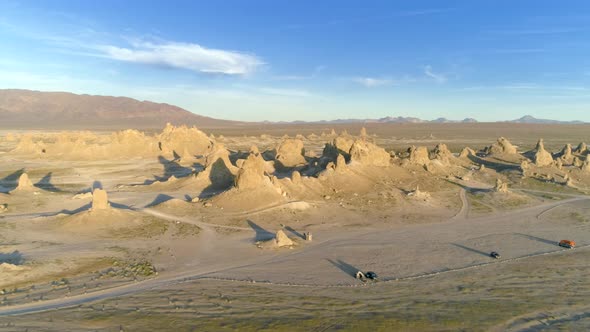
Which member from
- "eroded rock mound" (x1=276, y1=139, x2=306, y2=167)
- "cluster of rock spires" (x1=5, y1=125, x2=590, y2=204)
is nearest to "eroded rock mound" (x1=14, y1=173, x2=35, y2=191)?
"cluster of rock spires" (x1=5, y1=125, x2=590, y2=204)

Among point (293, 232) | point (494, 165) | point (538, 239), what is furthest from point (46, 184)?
point (494, 165)

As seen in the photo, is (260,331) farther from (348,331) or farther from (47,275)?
(47,275)

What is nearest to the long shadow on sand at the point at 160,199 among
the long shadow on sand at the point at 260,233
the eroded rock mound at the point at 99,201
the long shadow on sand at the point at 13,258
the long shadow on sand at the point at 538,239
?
the eroded rock mound at the point at 99,201

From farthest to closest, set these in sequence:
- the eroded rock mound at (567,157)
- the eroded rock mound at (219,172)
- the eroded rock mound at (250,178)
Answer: the eroded rock mound at (567,157)
the eroded rock mound at (219,172)
the eroded rock mound at (250,178)

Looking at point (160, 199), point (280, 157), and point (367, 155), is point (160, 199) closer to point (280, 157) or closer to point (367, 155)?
point (280, 157)

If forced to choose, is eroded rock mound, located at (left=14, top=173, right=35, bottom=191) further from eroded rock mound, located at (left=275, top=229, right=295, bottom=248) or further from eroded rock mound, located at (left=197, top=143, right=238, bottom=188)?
eroded rock mound, located at (left=275, top=229, right=295, bottom=248)

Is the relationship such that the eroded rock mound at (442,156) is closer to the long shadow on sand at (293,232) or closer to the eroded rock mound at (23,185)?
the long shadow on sand at (293,232)

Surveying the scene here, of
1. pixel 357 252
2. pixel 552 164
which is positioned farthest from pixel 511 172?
pixel 357 252
